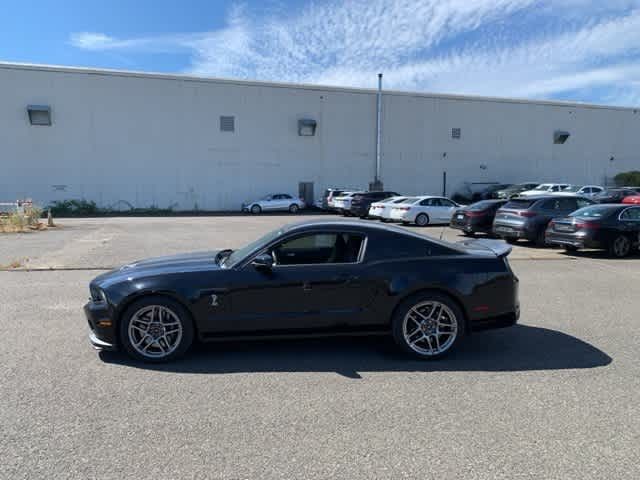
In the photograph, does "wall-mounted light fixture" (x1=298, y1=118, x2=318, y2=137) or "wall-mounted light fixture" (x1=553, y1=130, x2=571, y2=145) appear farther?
"wall-mounted light fixture" (x1=553, y1=130, x2=571, y2=145)

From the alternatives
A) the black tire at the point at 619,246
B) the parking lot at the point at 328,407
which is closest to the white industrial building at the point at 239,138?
the black tire at the point at 619,246

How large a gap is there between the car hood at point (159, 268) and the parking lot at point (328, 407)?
803 mm

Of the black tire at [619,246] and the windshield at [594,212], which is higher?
the windshield at [594,212]

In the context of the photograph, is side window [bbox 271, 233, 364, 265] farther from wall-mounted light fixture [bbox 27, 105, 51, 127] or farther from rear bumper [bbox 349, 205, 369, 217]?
wall-mounted light fixture [bbox 27, 105, 51, 127]

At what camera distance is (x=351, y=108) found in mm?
35656

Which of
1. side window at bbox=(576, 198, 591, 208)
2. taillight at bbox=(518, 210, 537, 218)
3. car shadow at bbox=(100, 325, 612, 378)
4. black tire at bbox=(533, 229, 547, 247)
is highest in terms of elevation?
side window at bbox=(576, 198, 591, 208)

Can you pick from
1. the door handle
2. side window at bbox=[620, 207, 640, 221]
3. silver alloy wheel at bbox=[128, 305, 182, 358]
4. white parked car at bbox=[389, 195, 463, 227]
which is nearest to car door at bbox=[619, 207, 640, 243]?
side window at bbox=[620, 207, 640, 221]

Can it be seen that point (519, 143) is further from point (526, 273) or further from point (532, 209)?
point (526, 273)

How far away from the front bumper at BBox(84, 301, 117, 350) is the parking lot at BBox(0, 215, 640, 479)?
0.20m

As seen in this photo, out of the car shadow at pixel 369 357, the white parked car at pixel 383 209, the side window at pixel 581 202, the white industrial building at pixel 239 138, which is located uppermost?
the white industrial building at pixel 239 138

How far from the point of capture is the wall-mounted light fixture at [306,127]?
34375 millimetres

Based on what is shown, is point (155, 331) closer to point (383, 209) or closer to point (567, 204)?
point (567, 204)

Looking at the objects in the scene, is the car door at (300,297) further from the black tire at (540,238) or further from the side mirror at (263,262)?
the black tire at (540,238)

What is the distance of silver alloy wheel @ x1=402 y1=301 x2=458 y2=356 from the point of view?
4773 mm
